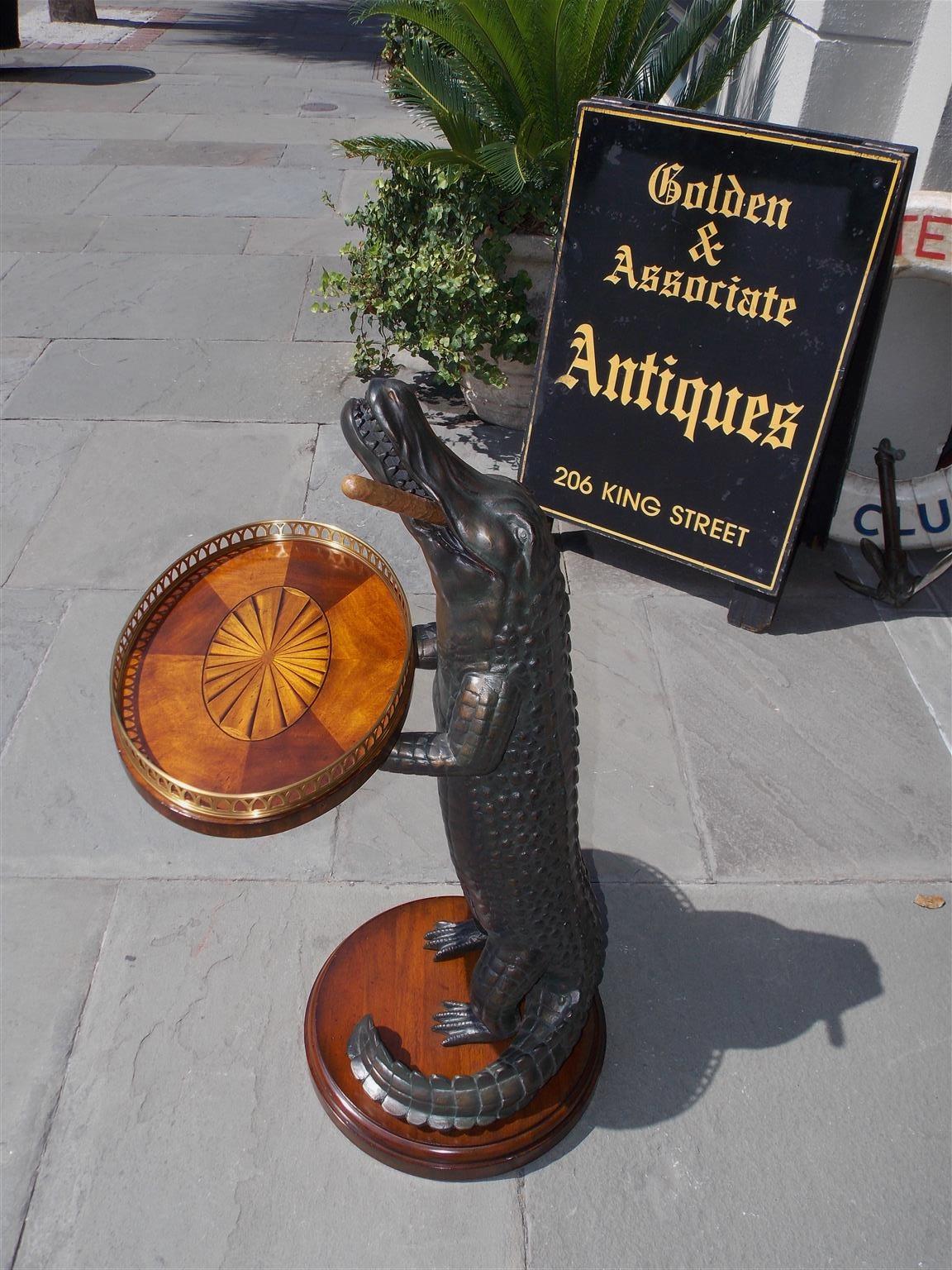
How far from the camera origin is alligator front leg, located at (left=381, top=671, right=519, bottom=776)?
199cm

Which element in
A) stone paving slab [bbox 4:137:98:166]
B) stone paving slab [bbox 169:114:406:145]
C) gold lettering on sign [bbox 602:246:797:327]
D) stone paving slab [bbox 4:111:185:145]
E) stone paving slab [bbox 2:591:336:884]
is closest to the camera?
stone paving slab [bbox 2:591:336:884]

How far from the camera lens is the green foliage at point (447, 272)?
17.0 feet

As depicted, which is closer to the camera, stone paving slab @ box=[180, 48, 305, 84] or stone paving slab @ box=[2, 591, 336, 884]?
stone paving slab @ box=[2, 591, 336, 884]

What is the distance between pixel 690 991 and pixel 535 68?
162 inches

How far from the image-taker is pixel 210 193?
28.8 feet

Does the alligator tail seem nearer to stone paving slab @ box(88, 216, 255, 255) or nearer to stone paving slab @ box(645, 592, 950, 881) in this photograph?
stone paving slab @ box(645, 592, 950, 881)

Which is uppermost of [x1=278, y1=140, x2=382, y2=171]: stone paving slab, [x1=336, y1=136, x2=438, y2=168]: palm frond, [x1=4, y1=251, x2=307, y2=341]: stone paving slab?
[x1=336, y1=136, x2=438, y2=168]: palm frond

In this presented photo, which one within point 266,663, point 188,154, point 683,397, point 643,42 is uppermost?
point 643,42

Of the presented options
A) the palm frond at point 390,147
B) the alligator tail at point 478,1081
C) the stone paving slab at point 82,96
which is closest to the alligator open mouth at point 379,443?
the alligator tail at point 478,1081

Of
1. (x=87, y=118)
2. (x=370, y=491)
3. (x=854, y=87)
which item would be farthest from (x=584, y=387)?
(x=87, y=118)

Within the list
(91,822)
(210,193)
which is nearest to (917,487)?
(91,822)

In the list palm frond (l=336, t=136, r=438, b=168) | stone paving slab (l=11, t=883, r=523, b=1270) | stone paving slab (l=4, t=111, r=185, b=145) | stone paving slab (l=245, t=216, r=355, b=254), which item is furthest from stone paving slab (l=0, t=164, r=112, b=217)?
stone paving slab (l=11, t=883, r=523, b=1270)

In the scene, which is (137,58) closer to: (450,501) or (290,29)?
(290,29)

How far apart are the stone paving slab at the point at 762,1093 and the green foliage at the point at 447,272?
3.08 metres
